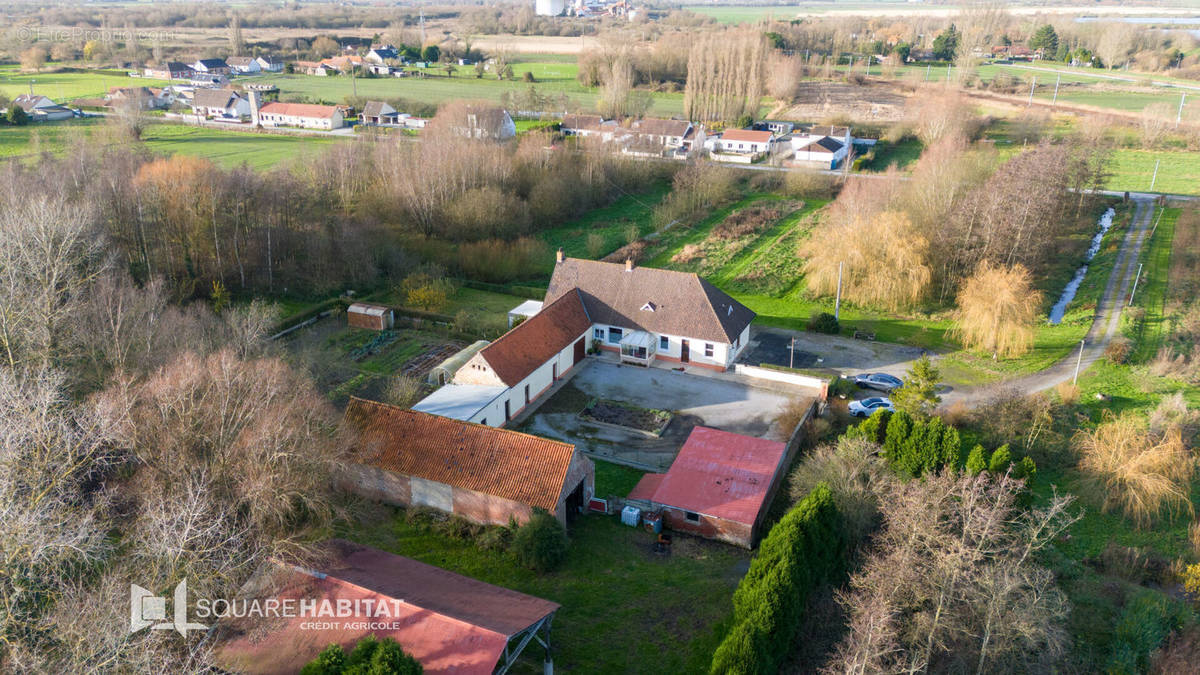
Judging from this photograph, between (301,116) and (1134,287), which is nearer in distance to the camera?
(1134,287)

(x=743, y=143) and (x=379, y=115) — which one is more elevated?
(x=379, y=115)

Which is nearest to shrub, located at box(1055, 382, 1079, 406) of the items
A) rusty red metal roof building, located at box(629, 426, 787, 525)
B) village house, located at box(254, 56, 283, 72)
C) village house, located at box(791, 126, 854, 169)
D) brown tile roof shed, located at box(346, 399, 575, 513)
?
rusty red metal roof building, located at box(629, 426, 787, 525)

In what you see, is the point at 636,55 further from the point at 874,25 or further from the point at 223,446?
the point at 223,446

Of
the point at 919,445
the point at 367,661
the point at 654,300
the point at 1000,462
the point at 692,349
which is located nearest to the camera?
the point at 367,661

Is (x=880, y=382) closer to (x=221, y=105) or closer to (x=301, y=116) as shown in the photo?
(x=301, y=116)

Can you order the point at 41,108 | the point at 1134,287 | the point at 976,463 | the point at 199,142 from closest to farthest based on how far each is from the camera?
the point at 976,463, the point at 1134,287, the point at 199,142, the point at 41,108

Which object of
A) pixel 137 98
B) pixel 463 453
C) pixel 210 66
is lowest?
pixel 463 453

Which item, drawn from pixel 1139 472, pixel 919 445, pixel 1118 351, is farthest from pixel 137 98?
pixel 1139 472

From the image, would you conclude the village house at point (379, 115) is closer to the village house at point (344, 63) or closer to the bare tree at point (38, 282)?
the village house at point (344, 63)

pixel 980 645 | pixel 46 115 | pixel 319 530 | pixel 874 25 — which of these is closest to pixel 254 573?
pixel 319 530
